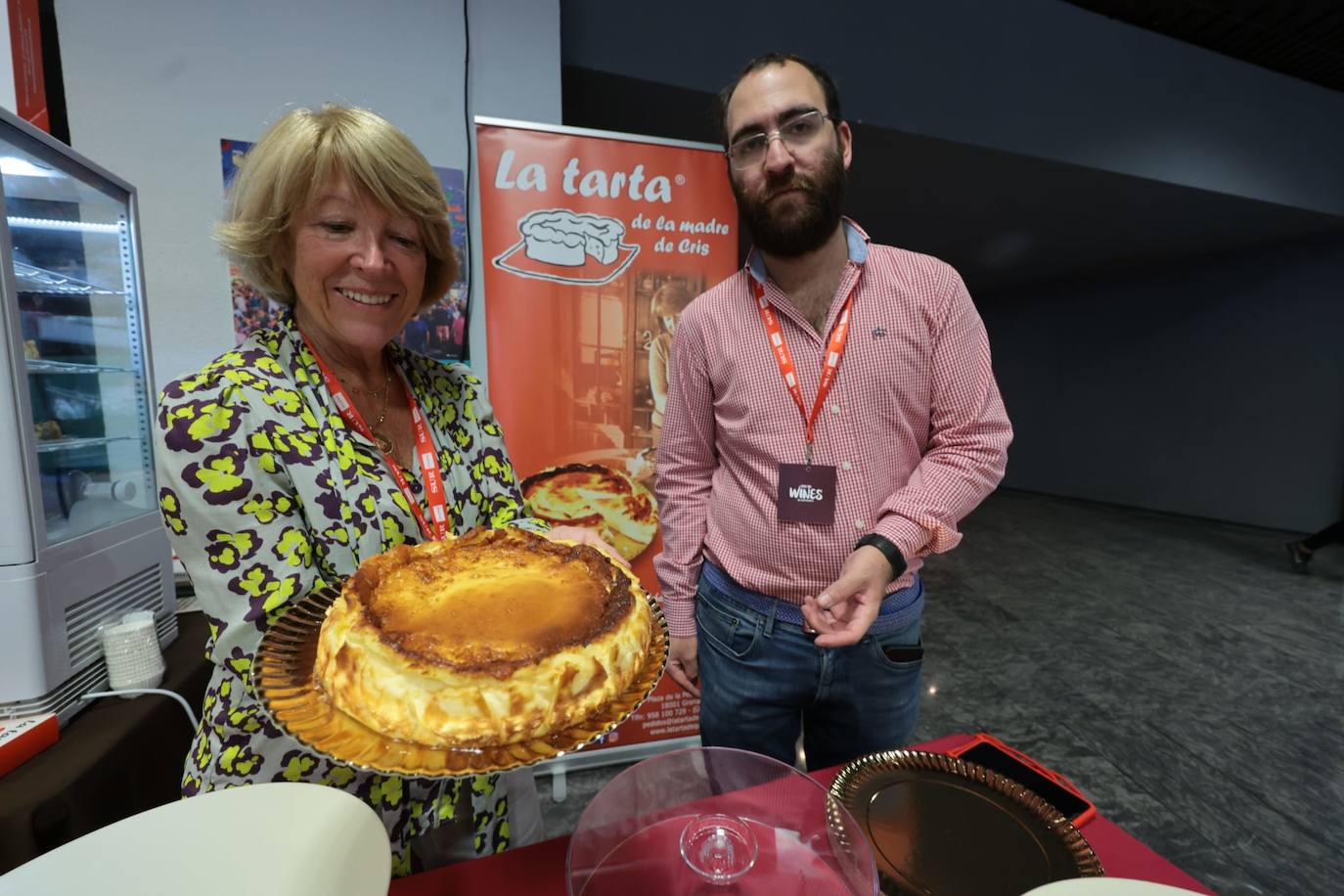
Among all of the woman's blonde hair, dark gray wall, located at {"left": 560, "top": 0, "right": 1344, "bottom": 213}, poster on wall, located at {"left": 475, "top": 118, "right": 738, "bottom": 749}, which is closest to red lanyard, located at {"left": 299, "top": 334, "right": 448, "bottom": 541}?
the woman's blonde hair

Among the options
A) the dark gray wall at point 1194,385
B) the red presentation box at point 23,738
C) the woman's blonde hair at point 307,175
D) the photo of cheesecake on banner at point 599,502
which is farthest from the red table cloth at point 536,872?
the dark gray wall at point 1194,385

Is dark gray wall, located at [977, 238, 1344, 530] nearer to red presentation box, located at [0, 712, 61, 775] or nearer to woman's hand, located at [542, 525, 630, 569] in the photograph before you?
woman's hand, located at [542, 525, 630, 569]

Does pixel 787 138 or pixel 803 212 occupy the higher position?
pixel 787 138

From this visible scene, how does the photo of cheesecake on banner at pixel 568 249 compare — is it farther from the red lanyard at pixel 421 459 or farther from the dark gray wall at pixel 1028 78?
the dark gray wall at pixel 1028 78

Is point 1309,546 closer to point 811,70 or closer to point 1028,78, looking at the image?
point 1028,78

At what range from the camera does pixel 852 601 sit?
136 cm

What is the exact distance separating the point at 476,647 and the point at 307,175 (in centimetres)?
85

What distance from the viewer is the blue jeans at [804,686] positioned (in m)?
1.56

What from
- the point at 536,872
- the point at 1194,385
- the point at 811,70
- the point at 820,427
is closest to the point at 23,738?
the point at 536,872

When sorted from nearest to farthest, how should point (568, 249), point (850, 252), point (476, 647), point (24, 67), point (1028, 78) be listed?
point (476, 647)
point (850, 252)
point (24, 67)
point (568, 249)
point (1028, 78)

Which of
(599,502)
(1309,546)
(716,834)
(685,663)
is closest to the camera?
(716,834)

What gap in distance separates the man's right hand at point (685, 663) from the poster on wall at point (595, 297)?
38.4 inches

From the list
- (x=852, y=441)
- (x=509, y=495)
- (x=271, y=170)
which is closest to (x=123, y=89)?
(x=271, y=170)

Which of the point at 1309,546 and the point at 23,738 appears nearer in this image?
the point at 23,738
